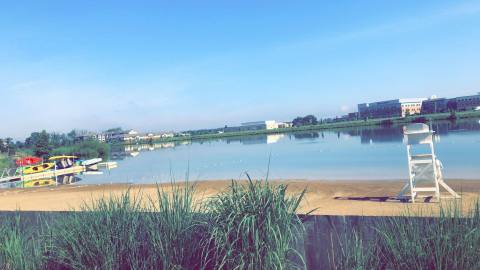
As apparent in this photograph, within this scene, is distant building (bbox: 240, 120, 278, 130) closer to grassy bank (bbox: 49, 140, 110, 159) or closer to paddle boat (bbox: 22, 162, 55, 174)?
grassy bank (bbox: 49, 140, 110, 159)

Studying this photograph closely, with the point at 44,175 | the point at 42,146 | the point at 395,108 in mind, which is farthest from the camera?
the point at 395,108

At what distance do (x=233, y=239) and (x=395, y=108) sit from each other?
171307 mm

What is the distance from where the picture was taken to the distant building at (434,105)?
496ft

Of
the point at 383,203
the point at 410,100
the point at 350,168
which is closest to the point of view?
the point at 383,203

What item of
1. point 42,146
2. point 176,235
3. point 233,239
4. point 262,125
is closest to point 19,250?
point 176,235

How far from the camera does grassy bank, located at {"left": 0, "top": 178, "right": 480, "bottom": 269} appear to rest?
344 centimetres

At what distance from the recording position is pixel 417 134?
9570 mm

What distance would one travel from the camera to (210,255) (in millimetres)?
4035

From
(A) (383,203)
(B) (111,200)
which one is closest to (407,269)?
(B) (111,200)

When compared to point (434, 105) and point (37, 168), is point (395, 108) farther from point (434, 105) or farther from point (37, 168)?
point (37, 168)

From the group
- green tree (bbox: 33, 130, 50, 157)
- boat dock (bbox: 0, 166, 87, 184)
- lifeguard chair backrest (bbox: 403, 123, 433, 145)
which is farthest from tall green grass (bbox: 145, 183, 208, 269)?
green tree (bbox: 33, 130, 50, 157)

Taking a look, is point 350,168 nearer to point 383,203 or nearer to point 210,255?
point 383,203

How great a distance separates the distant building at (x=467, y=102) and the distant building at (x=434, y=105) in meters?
4.01

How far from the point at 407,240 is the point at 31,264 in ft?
12.3
